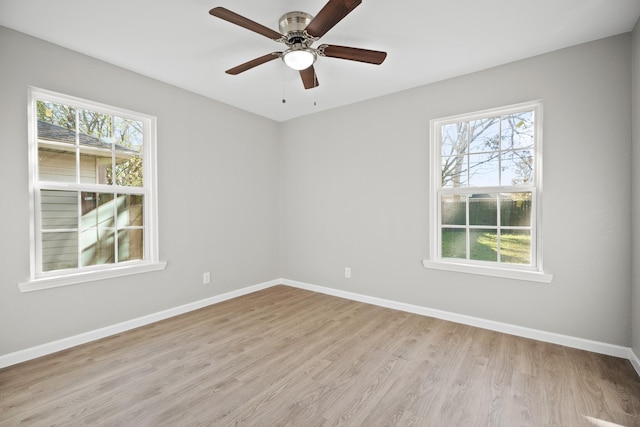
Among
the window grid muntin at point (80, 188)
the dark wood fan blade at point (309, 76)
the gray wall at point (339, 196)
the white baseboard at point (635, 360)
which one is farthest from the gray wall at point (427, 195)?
the window grid muntin at point (80, 188)

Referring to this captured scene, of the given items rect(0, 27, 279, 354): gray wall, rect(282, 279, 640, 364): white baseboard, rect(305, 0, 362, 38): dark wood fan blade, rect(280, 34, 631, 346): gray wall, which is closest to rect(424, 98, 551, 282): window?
rect(280, 34, 631, 346): gray wall

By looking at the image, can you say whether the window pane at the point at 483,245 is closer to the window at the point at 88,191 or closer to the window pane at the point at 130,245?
the window at the point at 88,191

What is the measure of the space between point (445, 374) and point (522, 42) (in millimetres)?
2767

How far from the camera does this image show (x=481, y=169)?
122 inches

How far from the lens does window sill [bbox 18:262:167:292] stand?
7.91ft

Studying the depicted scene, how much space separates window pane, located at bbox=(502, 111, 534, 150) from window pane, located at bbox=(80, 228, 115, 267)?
13.3 feet

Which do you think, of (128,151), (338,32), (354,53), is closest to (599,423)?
(354,53)

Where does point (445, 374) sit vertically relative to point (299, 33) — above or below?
below

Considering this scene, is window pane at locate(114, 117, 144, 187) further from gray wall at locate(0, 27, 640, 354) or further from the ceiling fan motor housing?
the ceiling fan motor housing

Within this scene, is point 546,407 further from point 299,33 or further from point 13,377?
point 13,377

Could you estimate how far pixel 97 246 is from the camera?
113 inches

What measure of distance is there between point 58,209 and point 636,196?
4712mm

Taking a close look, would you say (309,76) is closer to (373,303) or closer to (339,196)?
(339,196)

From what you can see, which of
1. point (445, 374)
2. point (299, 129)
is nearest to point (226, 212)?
point (299, 129)
